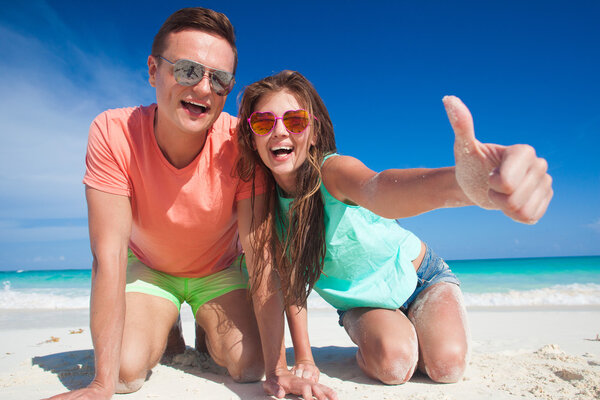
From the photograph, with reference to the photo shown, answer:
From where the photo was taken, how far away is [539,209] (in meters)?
1.22

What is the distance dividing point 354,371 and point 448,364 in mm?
737

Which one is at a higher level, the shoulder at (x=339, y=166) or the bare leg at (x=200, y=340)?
the shoulder at (x=339, y=166)

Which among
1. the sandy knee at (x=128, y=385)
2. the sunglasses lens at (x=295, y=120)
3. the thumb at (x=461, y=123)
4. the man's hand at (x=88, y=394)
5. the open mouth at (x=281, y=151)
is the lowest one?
the sandy knee at (x=128, y=385)

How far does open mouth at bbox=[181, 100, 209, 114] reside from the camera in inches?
110

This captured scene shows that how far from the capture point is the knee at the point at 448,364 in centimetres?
279

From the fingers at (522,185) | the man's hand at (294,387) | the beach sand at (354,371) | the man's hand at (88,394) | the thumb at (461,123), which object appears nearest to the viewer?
the fingers at (522,185)

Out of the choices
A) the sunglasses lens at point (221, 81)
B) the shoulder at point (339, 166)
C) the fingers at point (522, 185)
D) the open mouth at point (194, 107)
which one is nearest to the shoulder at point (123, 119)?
the open mouth at point (194, 107)

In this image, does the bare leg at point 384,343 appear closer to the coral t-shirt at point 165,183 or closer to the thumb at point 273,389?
the thumb at point 273,389

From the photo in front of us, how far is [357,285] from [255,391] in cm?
103

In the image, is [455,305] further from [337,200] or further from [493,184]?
[493,184]

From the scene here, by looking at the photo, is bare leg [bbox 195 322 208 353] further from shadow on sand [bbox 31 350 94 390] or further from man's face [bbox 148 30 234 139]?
man's face [bbox 148 30 234 139]

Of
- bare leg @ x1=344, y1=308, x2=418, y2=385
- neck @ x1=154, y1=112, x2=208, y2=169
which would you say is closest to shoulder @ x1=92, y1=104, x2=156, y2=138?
neck @ x1=154, y1=112, x2=208, y2=169

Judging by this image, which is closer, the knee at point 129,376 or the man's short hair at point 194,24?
the knee at point 129,376

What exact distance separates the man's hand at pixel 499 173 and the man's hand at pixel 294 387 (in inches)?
58.0
